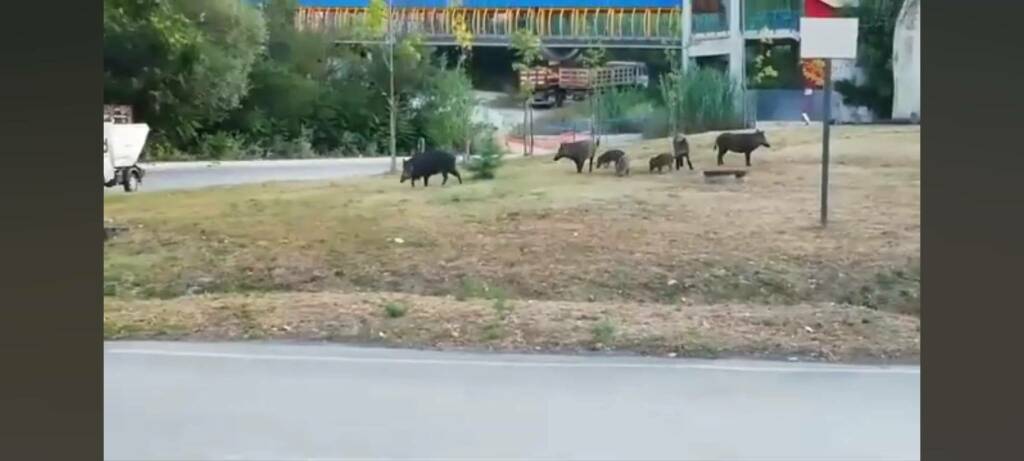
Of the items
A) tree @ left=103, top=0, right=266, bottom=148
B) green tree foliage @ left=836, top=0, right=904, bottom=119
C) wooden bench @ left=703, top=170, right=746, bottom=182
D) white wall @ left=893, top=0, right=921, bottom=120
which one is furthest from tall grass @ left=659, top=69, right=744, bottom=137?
tree @ left=103, top=0, right=266, bottom=148

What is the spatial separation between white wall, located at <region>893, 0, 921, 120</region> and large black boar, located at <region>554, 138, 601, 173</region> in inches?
27.0

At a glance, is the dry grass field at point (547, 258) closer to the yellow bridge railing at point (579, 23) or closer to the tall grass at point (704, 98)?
the tall grass at point (704, 98)

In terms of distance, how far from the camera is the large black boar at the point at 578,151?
262 centimetres

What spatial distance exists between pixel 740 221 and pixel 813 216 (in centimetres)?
17

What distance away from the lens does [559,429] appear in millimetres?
2291

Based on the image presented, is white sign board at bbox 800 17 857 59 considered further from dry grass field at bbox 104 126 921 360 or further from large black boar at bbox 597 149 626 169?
large black boar at bbox 597 149 626 169

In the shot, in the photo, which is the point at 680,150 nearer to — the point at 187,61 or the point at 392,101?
the point at 392,101

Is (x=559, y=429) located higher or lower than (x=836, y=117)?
lower

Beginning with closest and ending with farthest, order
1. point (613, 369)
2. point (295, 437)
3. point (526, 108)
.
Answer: point (295, 437) → point (613, 369) → point (526, 108)

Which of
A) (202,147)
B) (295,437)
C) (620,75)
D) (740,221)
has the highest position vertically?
(620,75)

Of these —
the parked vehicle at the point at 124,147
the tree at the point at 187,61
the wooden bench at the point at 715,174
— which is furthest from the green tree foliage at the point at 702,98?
the parked vehicle at the point at 124,147
